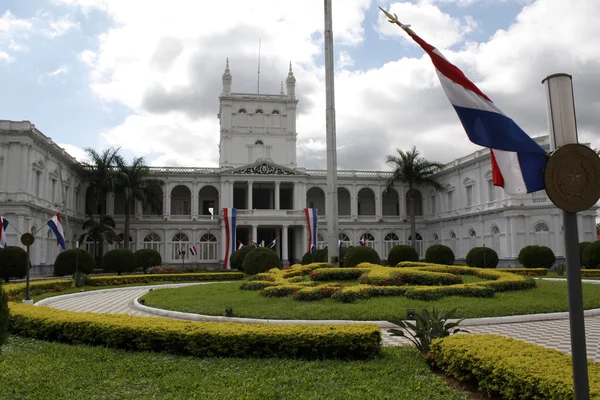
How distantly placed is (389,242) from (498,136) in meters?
51.5

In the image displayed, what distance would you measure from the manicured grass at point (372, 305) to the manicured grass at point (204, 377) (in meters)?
4.53

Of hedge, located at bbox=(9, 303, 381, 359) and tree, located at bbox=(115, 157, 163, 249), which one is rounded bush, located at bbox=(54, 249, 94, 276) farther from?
hedge, located at bbox=(9, 303, 381, 359)

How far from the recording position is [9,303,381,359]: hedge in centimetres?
807

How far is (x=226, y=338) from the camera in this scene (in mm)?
8297

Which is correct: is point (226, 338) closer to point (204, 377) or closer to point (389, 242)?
point (204, 377)

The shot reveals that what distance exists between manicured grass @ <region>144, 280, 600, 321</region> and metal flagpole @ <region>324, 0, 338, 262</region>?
7.51 m

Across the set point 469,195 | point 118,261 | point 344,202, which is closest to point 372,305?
point 118,261

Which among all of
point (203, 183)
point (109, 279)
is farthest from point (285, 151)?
point (109, 279)

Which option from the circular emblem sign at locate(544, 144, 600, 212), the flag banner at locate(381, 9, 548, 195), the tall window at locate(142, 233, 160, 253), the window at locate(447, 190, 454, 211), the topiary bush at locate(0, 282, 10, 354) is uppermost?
the window at locate(447, 190, 454, 211)

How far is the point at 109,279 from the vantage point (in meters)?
27.3

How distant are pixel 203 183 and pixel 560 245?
32498 mm

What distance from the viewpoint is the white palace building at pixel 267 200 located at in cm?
3741

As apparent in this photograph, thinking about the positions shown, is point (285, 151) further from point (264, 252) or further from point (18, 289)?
point (18, 289)

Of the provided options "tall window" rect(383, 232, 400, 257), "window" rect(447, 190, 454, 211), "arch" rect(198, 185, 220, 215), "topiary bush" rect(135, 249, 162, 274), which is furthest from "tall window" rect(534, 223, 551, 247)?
"arch" rect(198, 185, 220, 215)
